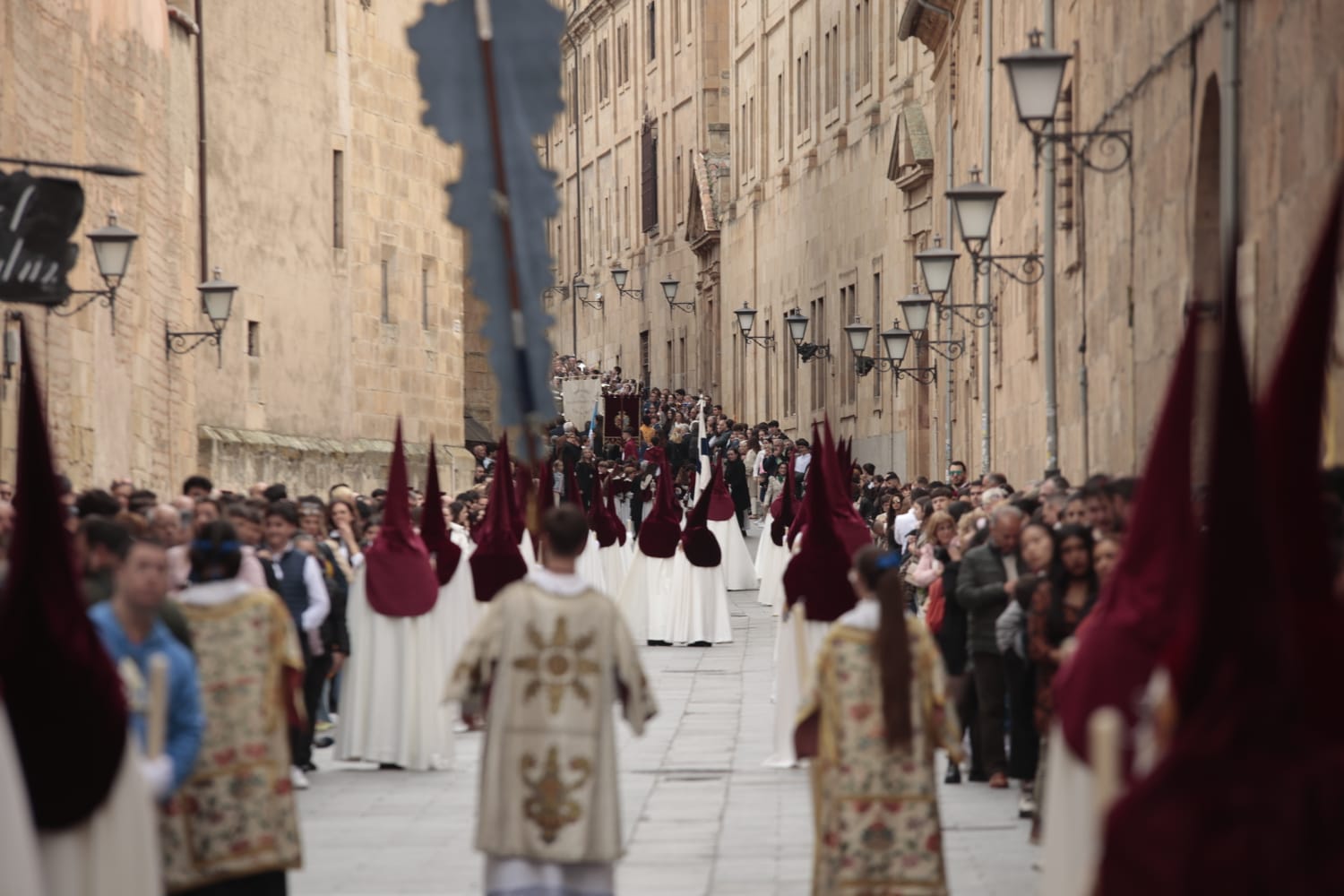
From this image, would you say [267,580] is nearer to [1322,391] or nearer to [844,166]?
[1322,391]

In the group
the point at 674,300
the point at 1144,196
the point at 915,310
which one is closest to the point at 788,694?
the point at 1144,196

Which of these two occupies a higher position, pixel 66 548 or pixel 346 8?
pixel 346 8

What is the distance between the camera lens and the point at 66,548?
6383 millimetres

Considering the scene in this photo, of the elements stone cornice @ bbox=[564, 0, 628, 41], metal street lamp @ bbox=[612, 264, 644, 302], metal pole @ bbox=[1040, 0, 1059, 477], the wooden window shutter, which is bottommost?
metal pole @ bbox=[1040, 0, 1059, 477]

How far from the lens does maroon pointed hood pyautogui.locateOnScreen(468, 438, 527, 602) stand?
1694 cm

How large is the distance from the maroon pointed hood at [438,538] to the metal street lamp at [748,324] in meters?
29.9

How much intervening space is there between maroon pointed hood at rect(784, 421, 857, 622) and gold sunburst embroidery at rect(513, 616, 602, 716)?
18.7 ft

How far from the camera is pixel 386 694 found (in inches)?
574

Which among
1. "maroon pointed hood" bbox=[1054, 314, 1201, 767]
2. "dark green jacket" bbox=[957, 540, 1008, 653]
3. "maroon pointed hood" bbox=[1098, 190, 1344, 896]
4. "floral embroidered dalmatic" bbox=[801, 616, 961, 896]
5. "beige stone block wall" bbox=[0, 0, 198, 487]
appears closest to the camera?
"maroon pointed hood" bbox=[1098, 190, 1344, 896]

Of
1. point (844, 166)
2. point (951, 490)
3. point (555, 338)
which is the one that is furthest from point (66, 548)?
point (555, 338)

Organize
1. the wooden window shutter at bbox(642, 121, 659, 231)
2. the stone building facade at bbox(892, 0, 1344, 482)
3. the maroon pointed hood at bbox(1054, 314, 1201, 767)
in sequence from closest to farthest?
the maroon pointed hood at bbox(1054, 314, 1201, 767) < the stone building facade at bbox(892, 0, 1344, 482) < the wooden window shutter at bbox(642, 121, 659, 231)

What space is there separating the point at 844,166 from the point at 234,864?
128 ft

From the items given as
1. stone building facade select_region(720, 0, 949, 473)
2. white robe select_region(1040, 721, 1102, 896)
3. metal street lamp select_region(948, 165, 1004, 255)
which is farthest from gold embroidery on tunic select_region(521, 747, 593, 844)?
stone building facade select_region(720, 0, 949, 473)

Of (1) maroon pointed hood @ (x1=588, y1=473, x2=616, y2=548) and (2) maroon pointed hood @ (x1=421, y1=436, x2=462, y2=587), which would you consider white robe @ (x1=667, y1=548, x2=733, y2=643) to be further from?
(2) maroon pointed hood @ (x1=421, y1=436, x2=462, y2=587)
